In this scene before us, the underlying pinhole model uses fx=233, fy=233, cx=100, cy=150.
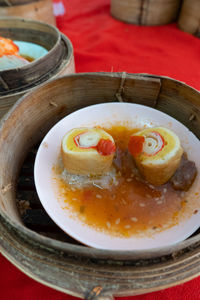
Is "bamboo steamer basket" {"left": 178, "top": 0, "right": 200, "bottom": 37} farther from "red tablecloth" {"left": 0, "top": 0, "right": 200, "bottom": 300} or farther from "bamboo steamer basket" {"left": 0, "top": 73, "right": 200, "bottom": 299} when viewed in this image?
"bamboo steamer basket" {"left": 0, "top": 73, "right": 200, "bottom": 299}

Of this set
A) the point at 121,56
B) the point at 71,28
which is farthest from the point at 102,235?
the point at 71,28

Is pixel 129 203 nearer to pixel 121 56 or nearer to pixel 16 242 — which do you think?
pixel 16 242

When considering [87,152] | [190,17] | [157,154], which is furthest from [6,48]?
[190,17]

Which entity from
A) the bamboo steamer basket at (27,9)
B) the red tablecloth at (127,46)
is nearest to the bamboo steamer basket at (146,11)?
the red tablecloth at (127,46)

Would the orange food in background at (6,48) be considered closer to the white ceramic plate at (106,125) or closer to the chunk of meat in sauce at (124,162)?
the white ceramic plate at (106,125)

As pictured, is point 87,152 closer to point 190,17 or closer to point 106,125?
point 106,125
